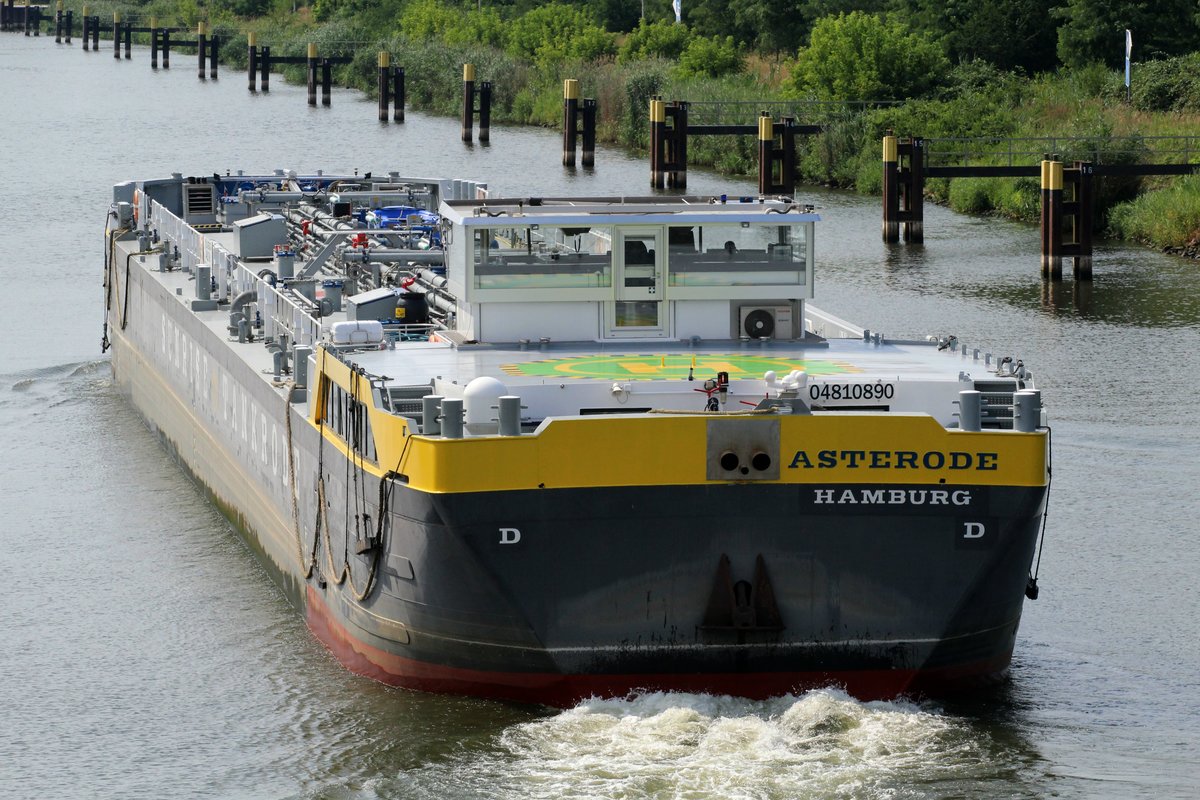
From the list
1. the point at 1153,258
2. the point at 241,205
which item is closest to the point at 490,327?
the point at 241,205

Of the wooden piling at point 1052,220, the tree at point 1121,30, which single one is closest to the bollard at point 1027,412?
the wooden piling at point 1052,220

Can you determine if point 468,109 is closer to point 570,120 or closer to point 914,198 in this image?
point 570,120

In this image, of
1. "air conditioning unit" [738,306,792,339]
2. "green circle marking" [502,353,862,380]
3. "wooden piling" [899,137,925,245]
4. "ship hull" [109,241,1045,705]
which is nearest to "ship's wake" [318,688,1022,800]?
"ship hull" [109,241,1045,705]

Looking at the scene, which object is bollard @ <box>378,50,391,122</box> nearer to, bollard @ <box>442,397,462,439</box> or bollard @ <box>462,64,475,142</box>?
bollard @ <box>462,64,475,142</box>

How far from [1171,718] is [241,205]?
21255 millimetres

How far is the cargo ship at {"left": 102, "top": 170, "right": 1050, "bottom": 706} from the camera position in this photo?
1514cm

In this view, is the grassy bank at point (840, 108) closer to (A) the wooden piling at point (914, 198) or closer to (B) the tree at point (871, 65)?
(B) the tree at point (871, 65)

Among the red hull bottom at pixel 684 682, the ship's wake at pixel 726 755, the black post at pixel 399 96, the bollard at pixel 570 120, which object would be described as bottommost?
the ship's wake at pixel 726 755

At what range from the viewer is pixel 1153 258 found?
43.8m

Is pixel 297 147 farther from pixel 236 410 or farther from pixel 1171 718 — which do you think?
pixel 1171 718

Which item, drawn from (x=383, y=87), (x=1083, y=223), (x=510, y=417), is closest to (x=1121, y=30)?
(x=1083, y=223)

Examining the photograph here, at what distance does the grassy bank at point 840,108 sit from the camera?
159 ft

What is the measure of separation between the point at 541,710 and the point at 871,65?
49.1 meters

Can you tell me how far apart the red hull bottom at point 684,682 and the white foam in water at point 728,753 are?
87 millimetres
